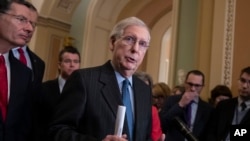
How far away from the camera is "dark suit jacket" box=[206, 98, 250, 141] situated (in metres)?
3.04

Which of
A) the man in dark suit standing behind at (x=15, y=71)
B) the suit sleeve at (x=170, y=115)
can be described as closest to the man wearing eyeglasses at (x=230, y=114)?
the suit sleeve at (x=170, y=115)

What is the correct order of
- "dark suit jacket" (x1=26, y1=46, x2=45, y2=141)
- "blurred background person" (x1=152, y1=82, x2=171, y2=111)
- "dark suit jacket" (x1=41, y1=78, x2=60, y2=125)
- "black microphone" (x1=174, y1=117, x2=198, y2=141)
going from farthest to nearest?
"blurred background person" (x1=152, y1=82, x2=171, y2=111) → "dark suit jacket" (x1=41, y1=78, x2=60, y2=125) → "dark suit jacket" (x1=26, y1=46, x2=45, y2=141) → "black microphone" (x1=174, y1=117, x2=198, y2=141)

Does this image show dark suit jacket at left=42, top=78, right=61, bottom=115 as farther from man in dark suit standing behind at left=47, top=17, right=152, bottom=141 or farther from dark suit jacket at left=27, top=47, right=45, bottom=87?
man in dark suit standing behind at left=47, top=17, right=152, bottom=141

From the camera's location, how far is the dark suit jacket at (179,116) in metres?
2.98

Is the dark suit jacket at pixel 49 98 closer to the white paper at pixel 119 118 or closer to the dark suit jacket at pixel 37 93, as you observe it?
the dark suit jacket at pixel 37 93

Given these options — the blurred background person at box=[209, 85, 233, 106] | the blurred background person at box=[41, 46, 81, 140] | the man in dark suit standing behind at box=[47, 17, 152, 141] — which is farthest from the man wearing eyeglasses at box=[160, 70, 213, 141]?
the man in dark suit standing behind at box=[47, 17, 152, 141]

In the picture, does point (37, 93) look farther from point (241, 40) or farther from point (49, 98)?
point (241, 40)

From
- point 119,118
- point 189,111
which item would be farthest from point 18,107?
point 189,111

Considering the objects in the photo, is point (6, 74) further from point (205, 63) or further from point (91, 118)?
point (205, 63)

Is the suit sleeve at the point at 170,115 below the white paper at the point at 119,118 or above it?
below

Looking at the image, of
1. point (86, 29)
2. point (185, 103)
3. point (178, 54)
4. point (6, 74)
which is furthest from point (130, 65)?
point (86, 29)

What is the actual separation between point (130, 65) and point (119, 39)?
5.1 inches

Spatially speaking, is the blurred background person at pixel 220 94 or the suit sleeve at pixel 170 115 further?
the blurred background person at pixel 220 94

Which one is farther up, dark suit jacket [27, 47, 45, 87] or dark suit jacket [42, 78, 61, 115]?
dark suit jacket [27, 47, 45, 87]
